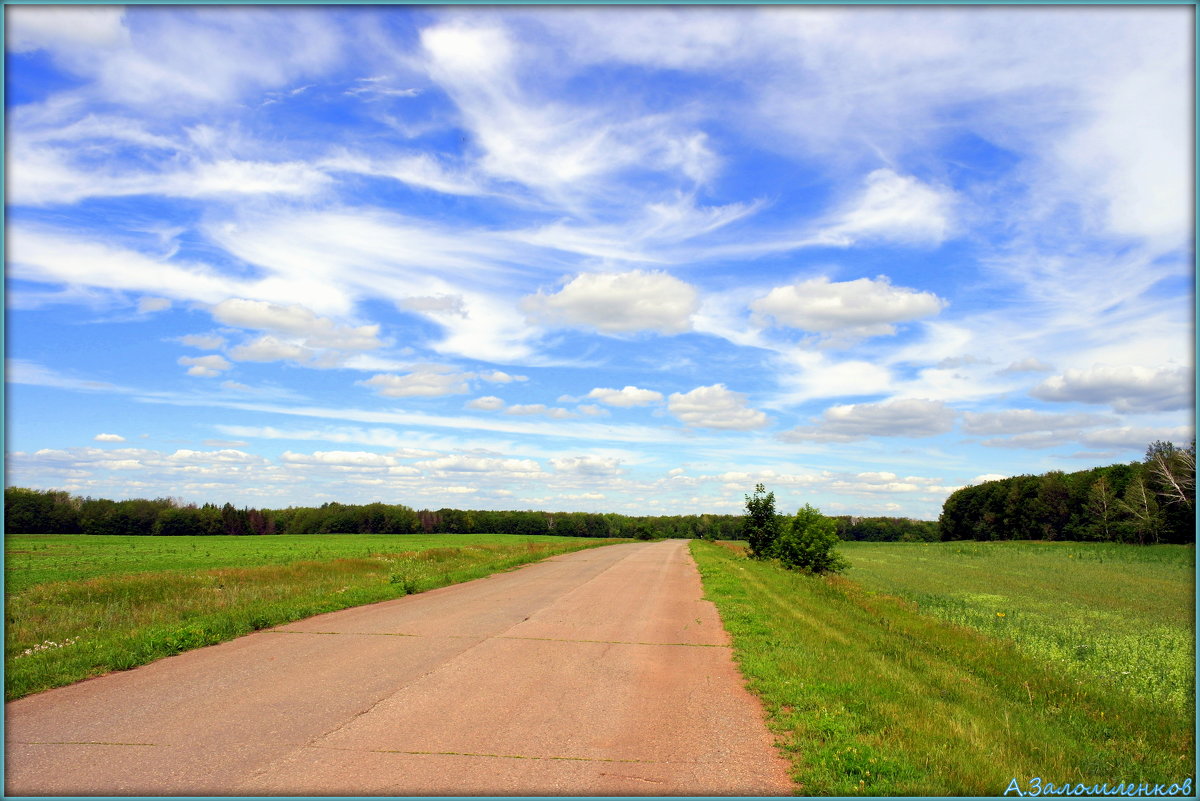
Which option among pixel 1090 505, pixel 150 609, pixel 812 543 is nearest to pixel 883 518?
pixel 1090 505

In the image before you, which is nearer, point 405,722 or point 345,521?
point 405,722

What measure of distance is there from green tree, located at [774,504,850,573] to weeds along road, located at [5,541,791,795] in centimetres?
2428

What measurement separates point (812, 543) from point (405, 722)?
3137cm

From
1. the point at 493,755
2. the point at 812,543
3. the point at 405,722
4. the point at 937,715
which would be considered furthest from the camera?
the point at 812,543

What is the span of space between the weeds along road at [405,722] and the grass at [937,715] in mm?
576

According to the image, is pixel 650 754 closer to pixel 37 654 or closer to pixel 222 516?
pixel 37 654

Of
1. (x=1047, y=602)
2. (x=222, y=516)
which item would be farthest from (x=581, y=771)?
(x=222, y=516)

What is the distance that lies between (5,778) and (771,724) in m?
7.16

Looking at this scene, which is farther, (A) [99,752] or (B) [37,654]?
(B) [37,654]

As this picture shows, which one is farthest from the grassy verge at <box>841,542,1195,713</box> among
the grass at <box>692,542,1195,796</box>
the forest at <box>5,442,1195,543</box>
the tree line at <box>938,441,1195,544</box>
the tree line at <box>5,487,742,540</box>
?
the tree line at <box>5,487,742,540</box>

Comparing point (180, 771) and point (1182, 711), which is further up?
point (180, 771)

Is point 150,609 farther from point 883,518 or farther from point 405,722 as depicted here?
point 883,518

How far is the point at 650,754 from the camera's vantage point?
249 inches

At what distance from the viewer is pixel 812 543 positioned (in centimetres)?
3500
